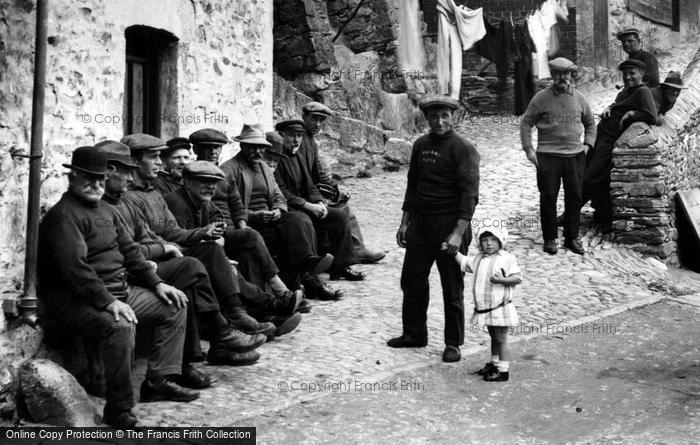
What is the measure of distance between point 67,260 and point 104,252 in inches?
11.2

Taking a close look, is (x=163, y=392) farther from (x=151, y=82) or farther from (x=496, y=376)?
(x=151, y=82)

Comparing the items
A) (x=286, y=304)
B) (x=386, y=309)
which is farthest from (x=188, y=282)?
(x=386, y=309)

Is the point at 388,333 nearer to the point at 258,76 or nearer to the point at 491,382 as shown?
the point at 491,382

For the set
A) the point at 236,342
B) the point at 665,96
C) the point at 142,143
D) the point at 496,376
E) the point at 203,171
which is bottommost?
the point at 496,376

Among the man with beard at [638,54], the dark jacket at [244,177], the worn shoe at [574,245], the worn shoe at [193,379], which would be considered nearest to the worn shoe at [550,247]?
the worn shoe at [574,245]

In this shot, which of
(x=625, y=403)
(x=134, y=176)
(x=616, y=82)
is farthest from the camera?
(x=616, y=82)

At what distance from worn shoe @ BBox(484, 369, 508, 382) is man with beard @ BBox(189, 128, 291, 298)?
1708 millimetres

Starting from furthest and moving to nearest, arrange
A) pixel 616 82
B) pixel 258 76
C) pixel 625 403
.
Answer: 1. pixel 616 82
2. pixel 258 76
3. pixel 625 403

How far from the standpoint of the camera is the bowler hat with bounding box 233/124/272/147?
8.77 meters

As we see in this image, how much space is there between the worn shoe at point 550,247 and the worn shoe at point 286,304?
4.15 m

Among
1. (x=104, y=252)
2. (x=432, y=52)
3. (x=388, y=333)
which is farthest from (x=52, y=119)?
(x=432, y=52)

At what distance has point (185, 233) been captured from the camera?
7.37 metres

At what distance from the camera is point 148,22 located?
27.6ft

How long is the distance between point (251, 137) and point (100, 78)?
64.6 inches
